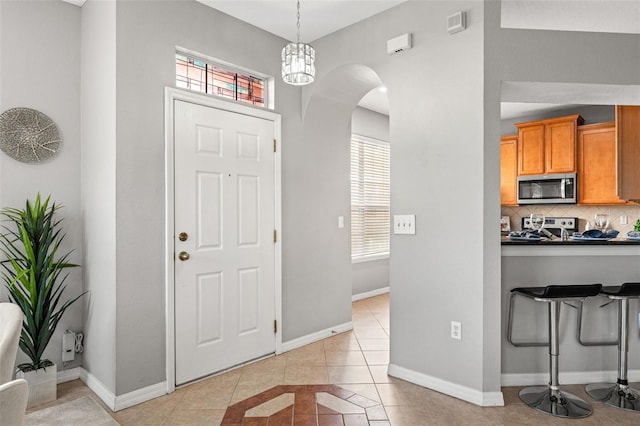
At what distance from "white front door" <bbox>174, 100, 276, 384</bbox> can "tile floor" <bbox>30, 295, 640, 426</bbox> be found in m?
0.24

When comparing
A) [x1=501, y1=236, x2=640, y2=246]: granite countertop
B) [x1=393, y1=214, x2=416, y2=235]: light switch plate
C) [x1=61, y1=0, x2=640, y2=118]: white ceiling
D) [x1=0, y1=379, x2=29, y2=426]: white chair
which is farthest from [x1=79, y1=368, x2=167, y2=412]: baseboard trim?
[x1=61, y1=0, x2=640, y2=118]: white ceiling

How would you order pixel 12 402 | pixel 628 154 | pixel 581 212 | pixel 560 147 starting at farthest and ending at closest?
pixel 581 212
pixel 560 147
pixel 628 154
pixel 12 402

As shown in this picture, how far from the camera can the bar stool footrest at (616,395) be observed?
2430 millimetres

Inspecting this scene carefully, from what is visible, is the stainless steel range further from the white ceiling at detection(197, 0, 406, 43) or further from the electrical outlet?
the white ceiling at detection(197, 0, 406, 43)

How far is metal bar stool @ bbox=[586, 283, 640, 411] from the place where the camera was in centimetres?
248

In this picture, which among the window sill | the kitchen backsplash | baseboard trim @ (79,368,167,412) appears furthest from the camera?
the window sill

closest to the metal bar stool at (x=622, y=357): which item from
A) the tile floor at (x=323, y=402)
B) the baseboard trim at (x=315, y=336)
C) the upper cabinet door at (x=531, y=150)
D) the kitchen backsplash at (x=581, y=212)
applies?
the tile floor at (x=323, y=402)

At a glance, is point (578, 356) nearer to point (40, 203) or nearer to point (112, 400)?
point (112, 400)

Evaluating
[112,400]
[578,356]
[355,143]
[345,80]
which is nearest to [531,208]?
[355,143]

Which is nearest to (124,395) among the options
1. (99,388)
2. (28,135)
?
(99,388)

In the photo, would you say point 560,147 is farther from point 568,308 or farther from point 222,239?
point 222,239

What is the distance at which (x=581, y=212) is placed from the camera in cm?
560

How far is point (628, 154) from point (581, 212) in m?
1.77

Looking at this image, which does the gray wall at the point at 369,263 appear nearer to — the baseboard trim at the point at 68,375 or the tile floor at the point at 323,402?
the tile floor at the point at 323,402
